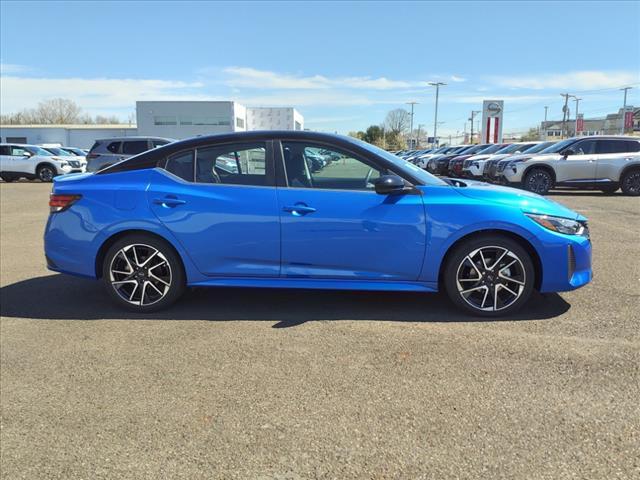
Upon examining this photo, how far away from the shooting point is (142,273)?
454 centimetres

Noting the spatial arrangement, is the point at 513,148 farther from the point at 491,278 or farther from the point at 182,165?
the point at 182,165

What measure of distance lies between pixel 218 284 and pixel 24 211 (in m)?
9.95

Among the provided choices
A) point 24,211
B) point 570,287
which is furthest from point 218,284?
point 24,211

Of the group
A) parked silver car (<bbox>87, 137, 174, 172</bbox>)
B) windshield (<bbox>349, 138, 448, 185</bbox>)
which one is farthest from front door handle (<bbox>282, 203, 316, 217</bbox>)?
parked silver car (<bbox>87, 137, 174, 172</bbox>)

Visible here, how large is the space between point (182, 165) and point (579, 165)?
1275 cm

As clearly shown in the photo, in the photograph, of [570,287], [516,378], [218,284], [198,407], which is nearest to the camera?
[198,407]

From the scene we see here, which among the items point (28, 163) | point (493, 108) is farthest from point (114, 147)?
point (493, 108)

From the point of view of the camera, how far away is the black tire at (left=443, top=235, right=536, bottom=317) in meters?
4.19

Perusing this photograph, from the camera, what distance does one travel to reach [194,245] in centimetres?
441

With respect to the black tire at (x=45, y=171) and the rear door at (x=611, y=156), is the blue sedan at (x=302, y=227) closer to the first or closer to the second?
the rear door at (x=611, y=156)

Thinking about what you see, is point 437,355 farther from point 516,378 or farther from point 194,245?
point 194,245

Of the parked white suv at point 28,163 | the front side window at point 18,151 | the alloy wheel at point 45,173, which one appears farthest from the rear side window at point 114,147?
the front side window at point 18,151

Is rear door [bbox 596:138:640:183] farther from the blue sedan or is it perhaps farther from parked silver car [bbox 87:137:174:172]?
parked silver car [bbox 87:137:174:172]

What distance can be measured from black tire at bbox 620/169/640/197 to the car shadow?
454 inches
